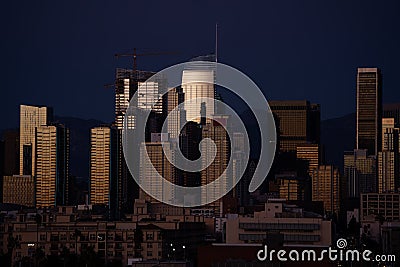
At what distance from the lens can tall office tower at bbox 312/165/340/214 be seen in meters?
102

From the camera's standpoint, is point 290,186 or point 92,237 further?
point 290,186

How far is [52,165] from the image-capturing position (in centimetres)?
10225

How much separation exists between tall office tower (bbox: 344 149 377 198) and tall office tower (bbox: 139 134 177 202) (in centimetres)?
1567

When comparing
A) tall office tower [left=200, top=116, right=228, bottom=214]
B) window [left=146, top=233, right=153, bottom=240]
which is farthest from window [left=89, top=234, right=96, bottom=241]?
tall office tower [left=200, top=116, right=228, bottom=214]

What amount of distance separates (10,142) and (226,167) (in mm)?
17372

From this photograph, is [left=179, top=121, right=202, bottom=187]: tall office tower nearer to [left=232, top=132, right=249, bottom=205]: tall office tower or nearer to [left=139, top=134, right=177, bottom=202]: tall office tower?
[left=139, top=134, right=177, bottom=202]: tall office tower

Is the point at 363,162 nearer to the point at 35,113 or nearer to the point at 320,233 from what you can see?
the point at 35,113

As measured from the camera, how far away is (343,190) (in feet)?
354

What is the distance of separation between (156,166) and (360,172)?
969 inches

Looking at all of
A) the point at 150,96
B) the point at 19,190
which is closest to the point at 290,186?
the point at 19,190

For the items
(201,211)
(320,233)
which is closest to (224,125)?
(201,211)

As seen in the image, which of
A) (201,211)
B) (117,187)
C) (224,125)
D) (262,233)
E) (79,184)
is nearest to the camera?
(262,233)

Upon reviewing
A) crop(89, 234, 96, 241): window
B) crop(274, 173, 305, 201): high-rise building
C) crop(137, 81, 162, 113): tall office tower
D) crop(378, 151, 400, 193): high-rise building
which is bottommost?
crop(89, 234, 96, 241): window

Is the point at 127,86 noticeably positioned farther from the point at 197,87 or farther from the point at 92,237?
the point at 92,237
